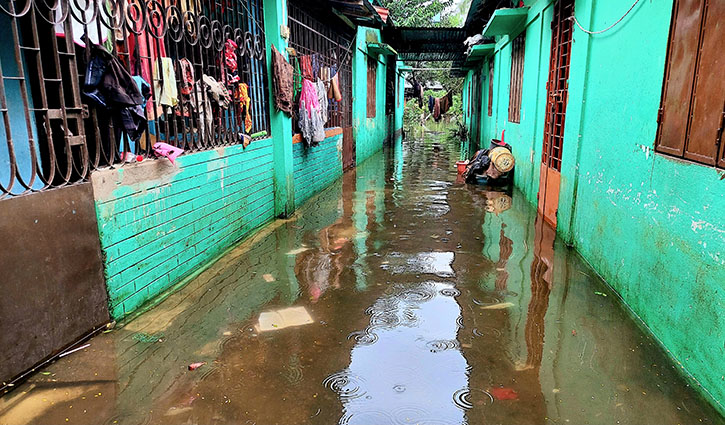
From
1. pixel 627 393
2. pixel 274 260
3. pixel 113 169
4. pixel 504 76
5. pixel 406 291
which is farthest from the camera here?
pixel 504 76

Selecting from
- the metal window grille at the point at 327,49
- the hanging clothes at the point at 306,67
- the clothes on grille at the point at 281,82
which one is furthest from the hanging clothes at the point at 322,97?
the clothes on grille at the point at 281,82

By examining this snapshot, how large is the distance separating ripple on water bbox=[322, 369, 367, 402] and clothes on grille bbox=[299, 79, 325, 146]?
5532 millimetres

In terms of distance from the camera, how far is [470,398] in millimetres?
2828

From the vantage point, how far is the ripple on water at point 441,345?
11.2 ft

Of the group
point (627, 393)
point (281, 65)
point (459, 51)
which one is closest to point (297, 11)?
point (281, 65)

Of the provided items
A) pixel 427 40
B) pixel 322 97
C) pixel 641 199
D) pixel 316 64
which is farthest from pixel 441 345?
pixel 427 40

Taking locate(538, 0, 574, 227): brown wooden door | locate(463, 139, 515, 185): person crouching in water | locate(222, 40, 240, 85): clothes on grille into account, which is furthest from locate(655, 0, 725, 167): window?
locate(463, 139, 515, 185): person crouching in water

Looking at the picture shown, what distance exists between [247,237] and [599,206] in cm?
414

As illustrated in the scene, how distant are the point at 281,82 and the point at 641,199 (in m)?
4.79

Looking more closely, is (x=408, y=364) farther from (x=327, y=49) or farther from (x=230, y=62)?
(x=327, y=49)

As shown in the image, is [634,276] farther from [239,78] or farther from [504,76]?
[504,76]

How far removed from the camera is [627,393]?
2859mm

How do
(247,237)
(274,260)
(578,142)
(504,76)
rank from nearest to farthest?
(274,260) < (578,142) < (247,237) < (504,76)

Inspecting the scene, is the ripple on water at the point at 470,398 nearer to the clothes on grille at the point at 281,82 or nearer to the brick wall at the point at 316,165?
the clothes on grille at the point at 281,82
